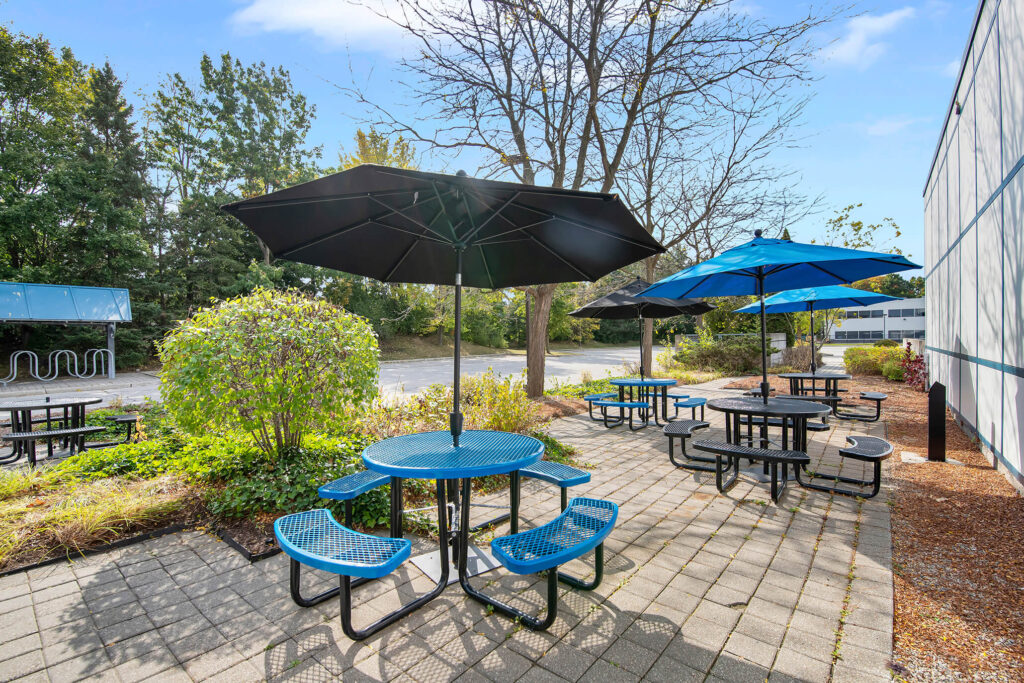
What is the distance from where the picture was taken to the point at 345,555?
2027mm

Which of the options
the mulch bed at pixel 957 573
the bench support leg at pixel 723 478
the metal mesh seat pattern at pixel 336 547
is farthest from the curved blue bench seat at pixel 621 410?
the metal mesh seat pattern at pixel 336 547

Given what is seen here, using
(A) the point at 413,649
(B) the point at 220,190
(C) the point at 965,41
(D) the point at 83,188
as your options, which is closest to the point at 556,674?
(A) the point at 413,649

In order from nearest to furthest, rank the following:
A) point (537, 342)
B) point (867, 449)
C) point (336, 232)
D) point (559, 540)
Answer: point (559, 540)
point (336, 232)
point (867, 449)
point (537, 342)

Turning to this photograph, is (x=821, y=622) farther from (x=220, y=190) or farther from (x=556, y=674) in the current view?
(x=220, y=190)

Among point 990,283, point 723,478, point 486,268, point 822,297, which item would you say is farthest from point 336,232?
point 822,297

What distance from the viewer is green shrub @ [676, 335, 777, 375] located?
51.4 ft

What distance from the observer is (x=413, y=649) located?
2.07 m

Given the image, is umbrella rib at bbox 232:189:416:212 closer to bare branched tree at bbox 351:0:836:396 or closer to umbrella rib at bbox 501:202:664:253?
umbrella rib at bbox 501:202:664:253

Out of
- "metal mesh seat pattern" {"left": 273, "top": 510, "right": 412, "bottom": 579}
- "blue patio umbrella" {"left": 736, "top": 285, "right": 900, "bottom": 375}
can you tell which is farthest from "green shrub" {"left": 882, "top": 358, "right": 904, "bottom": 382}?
"metal mesh seat pattern" {"left": 273, "top": 510, "right": 412, "bottom": 579}

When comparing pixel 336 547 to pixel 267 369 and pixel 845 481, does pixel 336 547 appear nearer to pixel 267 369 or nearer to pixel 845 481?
pixel 267 369

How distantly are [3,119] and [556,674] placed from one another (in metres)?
29.4

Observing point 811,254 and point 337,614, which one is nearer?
point 337,614

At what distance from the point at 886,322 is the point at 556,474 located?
58055mm

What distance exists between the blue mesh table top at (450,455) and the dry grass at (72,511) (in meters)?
2.01
